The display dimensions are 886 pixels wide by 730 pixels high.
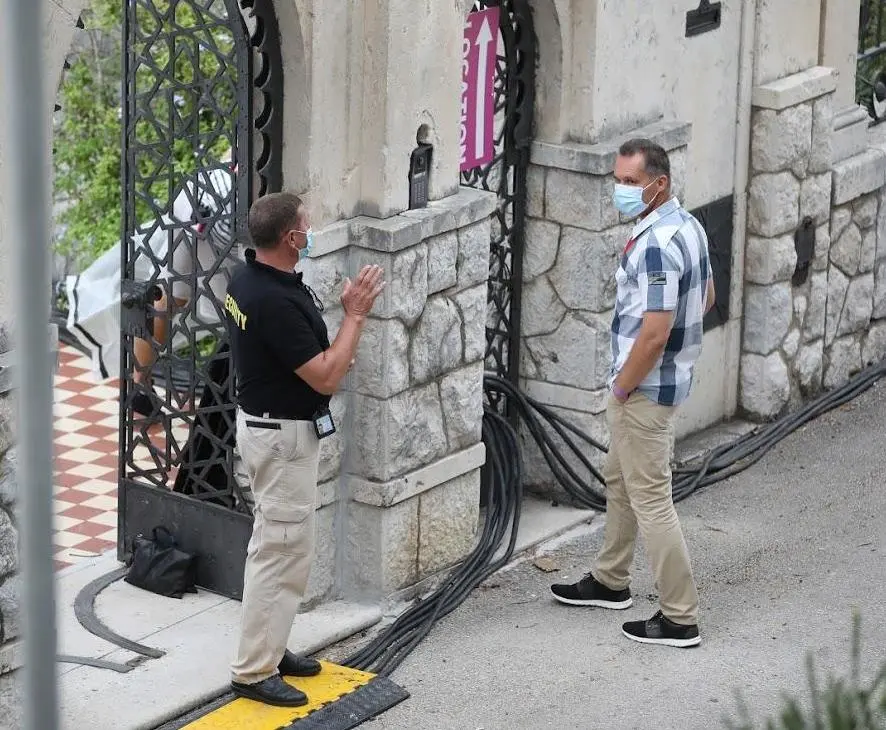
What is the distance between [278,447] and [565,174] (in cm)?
239

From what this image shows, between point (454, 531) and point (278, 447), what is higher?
point (278, 447)

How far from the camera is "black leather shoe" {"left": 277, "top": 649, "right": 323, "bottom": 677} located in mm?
5898

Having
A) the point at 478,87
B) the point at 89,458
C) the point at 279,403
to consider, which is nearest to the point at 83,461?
the point at 89,458

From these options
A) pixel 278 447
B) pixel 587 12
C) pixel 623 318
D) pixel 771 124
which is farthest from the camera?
pixel 771 124

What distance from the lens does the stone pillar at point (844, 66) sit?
8.91m

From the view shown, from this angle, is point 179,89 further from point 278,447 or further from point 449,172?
point 278,447

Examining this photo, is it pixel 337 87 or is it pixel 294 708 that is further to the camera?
pixel 337 87

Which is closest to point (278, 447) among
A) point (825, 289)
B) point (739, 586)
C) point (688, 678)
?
point (688, 678)

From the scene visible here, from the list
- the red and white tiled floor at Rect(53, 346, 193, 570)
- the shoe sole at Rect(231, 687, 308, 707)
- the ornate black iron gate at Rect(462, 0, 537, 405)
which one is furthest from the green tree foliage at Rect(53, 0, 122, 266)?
the shoe sole at Rect(231, 687, 308, 707)

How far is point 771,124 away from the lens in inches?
332

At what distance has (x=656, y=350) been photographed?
19.4ft

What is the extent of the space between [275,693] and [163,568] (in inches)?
42.7

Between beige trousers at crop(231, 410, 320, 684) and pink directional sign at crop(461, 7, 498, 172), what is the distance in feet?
6.53

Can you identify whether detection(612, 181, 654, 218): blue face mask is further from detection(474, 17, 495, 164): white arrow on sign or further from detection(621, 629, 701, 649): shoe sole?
detection(621, 629, 701, 649): shoe sole
